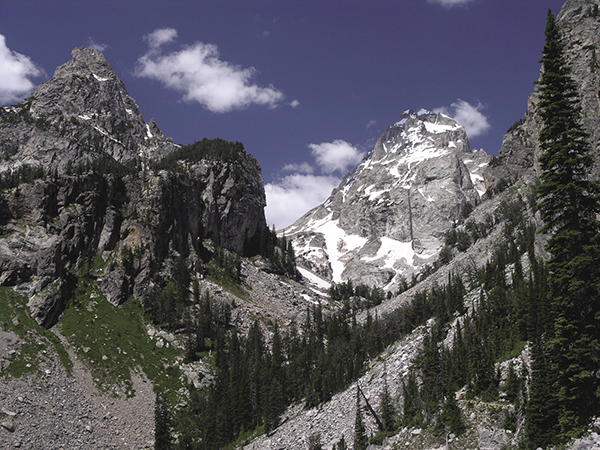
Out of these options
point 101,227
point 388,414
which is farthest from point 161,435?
point 101,227

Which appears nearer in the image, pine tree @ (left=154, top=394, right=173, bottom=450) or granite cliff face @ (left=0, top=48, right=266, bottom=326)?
pine tree @ (left=154, top=394, right=173, bottom=450)

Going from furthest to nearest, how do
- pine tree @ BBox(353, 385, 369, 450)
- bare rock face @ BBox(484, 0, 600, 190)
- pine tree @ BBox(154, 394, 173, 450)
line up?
1. bare rock face @ BBox(484, 0, 600, 190)
2. pine tree @ BBox(154, 394, 173, 450)
3. pine tree @ BBox(353, 385, 369, 450)

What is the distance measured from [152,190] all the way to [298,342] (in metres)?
78.9

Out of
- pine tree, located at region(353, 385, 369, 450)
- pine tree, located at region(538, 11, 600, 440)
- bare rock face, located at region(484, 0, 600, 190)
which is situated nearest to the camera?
pine tree, located at region(538, 11, 600, 440)

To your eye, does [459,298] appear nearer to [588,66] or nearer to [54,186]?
[588,66]

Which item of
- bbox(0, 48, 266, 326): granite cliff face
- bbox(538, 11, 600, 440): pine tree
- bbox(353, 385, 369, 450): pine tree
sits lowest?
bbox(353, 385, 369, 450): pine tree

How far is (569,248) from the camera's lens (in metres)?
23.1

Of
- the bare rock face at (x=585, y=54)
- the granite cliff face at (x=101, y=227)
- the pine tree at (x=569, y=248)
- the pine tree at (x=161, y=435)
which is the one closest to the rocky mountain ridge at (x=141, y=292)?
the granite cliff face at (x=101, y=227)

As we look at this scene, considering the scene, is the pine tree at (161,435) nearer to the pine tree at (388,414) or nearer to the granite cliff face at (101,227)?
the pine tree at (388,414)

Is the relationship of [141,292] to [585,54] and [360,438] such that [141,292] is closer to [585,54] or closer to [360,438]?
[360,438]

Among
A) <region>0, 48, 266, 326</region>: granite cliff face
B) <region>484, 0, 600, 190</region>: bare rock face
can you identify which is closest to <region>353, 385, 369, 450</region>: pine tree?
<region>484, 0, 600, 190</region>: bare rock face

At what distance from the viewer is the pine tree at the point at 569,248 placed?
21234 millimetres

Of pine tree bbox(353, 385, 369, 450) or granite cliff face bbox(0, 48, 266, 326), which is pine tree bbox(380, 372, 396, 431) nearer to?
pine tree bbox(353, 385, 369, 450)

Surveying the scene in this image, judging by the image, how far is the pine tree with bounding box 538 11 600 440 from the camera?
21.2 meters
